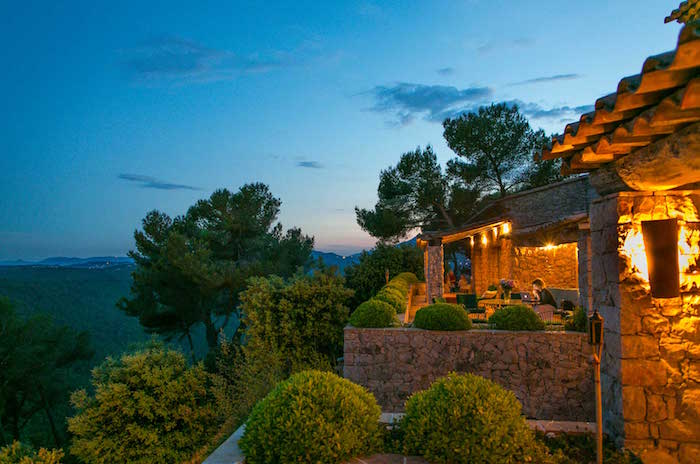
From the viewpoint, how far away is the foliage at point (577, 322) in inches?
286

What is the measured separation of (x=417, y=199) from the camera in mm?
24422

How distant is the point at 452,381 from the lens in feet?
11.7

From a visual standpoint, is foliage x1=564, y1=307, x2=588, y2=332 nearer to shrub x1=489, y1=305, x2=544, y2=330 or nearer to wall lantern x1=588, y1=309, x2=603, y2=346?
shrub x1=489, y1=305, x2=544, y2=330

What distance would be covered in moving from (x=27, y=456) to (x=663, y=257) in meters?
8.00

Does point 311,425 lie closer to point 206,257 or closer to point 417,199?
point 206,257

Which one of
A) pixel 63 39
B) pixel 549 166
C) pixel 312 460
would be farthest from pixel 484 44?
pixel 63 39

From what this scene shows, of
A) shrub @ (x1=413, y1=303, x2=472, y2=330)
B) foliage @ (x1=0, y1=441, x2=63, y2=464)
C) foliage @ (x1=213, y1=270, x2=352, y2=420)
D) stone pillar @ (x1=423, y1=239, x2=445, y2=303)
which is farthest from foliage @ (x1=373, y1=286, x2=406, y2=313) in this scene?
foliage @ (x1=0, y1=441, x2=63, y2=464)

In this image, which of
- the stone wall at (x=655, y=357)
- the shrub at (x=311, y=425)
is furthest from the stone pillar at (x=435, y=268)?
the shrub at (x=311, y=425)

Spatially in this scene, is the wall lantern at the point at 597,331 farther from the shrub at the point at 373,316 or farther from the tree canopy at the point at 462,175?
the tree canopy at the point at 462,175

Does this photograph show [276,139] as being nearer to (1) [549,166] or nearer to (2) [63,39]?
(2) [63,39]

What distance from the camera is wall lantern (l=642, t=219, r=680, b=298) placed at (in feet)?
11.9

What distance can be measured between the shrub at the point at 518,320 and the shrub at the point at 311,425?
4659 millimetres

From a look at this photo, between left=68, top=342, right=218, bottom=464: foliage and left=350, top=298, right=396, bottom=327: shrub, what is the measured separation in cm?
386

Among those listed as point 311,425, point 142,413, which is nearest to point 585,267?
point 311,425
